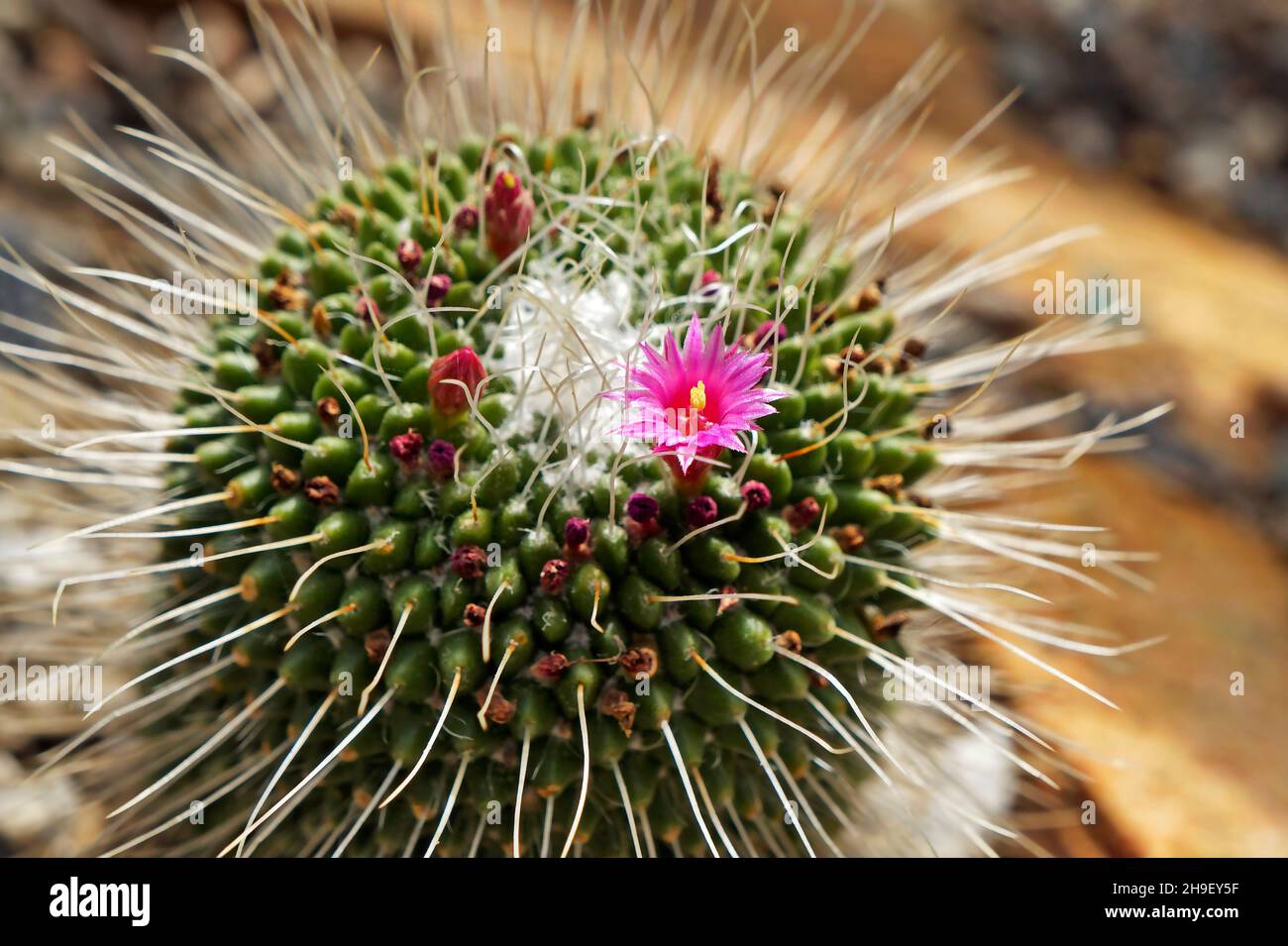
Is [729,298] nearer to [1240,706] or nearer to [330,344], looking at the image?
[330,344]

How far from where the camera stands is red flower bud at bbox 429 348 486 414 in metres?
1.67

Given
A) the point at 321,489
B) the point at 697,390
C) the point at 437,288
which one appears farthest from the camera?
the point at 437,288

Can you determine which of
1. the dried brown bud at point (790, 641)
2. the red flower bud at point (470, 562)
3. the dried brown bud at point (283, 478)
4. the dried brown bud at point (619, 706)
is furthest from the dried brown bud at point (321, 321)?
the dried brown bud at point (790, 641)

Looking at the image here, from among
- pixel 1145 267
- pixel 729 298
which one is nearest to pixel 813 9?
pixel 1145 267

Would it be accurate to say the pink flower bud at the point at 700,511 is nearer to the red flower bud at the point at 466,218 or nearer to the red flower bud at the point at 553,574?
the red flower bud at the point at 553,574

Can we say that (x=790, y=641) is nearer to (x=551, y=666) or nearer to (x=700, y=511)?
(x=700, y=511)

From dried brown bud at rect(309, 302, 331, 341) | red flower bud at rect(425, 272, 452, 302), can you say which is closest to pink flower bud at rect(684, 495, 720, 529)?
red flower bud at rect(425, 272, 452, 302)

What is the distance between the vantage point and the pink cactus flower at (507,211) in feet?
6.11

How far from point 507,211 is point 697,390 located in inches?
20.2

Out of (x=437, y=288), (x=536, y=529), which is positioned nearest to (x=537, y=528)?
(x=536, y=529)

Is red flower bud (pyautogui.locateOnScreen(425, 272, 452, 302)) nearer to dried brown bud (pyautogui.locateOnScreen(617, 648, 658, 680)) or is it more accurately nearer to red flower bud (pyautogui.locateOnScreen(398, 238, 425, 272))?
red flower bud (pyautogui.locateOnScreen(398, 238, 425, 272))

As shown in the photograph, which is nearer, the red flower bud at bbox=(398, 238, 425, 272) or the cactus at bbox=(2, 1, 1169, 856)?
the cactus at bbox=(2, 1, 1169, 856)

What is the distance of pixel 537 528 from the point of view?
5.47 ft


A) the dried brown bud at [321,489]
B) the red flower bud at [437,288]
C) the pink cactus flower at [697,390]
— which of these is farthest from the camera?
the red flower bud at [437,288]
